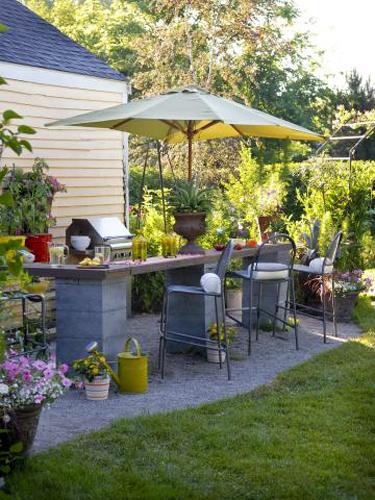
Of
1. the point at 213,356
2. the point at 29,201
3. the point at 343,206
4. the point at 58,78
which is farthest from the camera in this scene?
the point at 343,206

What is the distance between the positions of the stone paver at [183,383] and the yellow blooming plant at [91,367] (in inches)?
7.0

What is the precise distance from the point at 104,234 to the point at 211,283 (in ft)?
5.49

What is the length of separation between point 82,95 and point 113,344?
12.0 feet

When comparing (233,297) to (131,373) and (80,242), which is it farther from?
(131,373)

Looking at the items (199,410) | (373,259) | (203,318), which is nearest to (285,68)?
(373,259)

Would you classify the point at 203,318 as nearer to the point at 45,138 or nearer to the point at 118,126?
the point at 118,126

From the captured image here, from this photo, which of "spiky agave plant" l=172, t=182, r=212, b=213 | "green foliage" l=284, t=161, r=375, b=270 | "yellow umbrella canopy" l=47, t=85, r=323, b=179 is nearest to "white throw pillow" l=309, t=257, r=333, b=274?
"yellow umbrella canopy" l=47, t=85, r=323, b=179

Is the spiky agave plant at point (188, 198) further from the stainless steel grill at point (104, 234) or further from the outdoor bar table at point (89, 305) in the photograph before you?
the outdoor bar table at point (89, 305)

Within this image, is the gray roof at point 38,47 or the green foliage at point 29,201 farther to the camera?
the gray roof at point 38,47

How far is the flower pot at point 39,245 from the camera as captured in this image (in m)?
7.07

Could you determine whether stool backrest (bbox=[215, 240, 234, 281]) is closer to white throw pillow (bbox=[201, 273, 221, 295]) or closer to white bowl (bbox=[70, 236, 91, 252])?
white throw pillow (bbox=[201, 273, 221, 295])

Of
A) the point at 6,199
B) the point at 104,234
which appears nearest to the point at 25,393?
the point at 6,199

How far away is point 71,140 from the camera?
332 inches

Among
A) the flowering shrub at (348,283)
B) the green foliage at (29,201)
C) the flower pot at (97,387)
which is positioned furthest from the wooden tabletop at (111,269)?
the flowering shrub at (348,283)
